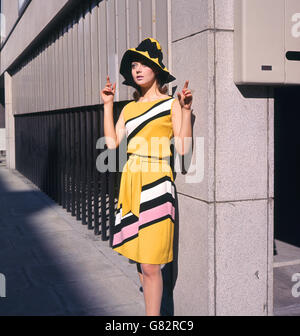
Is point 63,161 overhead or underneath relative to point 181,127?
underneath

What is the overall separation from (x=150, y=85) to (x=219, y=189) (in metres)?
1.04

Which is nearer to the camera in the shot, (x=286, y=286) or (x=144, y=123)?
(x=144, y=123)

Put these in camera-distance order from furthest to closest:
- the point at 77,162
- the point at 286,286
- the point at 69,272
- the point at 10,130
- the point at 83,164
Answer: the point at 10,130 → the point at 77,162 → the point at 83,164 → the point at 69,272 → the point at 286,286

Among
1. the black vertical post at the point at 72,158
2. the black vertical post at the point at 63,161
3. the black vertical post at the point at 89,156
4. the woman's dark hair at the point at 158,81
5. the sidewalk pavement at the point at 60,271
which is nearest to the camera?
the woman's dark hair at the point at 158,81

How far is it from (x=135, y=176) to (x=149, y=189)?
158mm

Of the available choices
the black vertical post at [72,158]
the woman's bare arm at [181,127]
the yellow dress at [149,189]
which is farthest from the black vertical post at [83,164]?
the woman's bare arm at [181,127]

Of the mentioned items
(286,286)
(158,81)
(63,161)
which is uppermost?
(158,81)

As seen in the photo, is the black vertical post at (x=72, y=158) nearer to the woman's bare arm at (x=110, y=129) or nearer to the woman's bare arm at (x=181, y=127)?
the woman's bare arm at (x=110, y=129)

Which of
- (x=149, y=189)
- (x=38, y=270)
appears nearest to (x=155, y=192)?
(x=149, y=189)

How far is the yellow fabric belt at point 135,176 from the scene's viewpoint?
372 centimetres

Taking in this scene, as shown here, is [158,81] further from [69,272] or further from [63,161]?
[63,161]

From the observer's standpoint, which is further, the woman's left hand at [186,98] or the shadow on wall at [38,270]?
the shadow on wall at [38,270]

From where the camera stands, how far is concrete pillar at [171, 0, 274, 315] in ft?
11.6

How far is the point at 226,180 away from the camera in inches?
142
